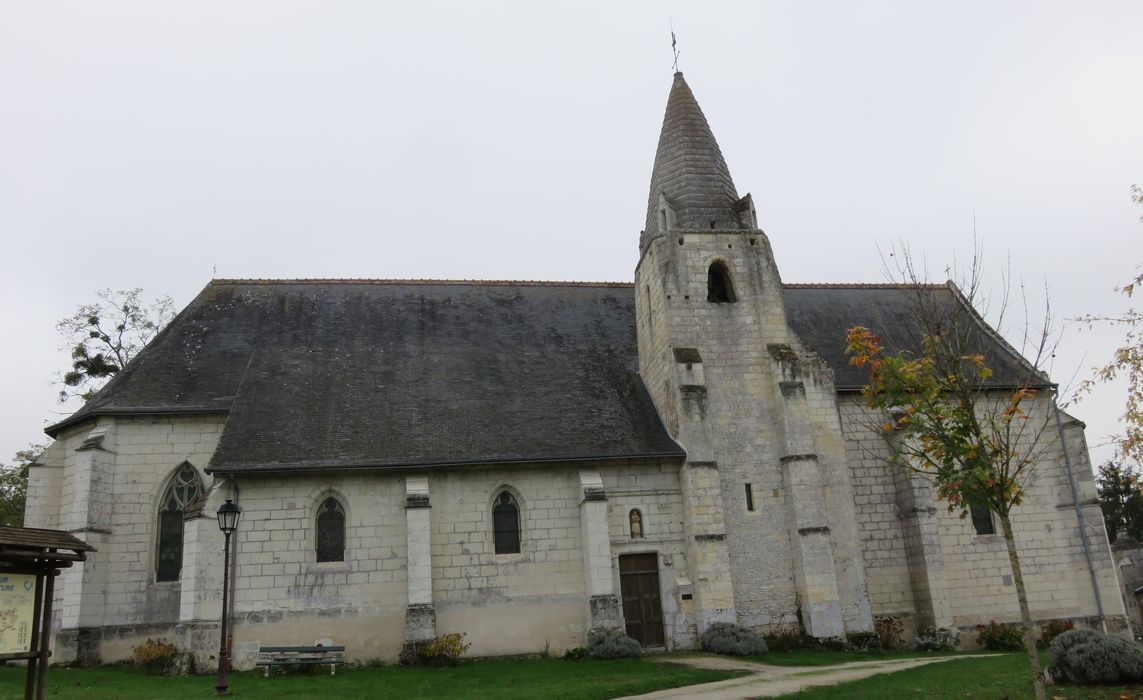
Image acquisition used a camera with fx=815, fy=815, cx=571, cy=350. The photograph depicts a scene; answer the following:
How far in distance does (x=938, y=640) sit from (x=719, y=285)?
10552mm

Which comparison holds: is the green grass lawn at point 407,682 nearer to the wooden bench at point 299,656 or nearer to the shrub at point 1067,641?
the wooden bench at point 299,656

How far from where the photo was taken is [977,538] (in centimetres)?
2200

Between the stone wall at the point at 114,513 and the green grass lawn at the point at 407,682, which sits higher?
the stone wall at the point at 114,513

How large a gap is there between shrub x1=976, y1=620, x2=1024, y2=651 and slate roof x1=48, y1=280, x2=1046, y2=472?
23.1ft

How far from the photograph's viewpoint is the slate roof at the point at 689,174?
22594 millimetres

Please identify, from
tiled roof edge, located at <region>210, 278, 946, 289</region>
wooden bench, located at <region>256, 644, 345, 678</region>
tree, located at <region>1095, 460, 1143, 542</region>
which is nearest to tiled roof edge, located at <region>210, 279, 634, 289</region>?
tiled roof edge, located at <region>210, 278, 946, 289</region>

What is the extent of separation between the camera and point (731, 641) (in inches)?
704

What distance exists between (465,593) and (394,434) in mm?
4109

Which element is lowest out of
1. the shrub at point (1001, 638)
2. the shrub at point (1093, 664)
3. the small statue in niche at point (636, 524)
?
the shrub at point (1001, 638)

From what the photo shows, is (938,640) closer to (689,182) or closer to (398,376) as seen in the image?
(689,182)

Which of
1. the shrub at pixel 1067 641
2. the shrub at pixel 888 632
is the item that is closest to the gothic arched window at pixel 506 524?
the shrub at pixel 888 632

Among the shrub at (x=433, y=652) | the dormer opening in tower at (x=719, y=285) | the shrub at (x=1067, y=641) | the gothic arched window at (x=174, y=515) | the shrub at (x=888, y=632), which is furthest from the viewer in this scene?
the dormer opening in tower at (x=719, y=285)

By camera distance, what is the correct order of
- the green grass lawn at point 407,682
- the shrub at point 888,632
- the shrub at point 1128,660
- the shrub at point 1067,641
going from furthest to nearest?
the shrub at point 888,632
the green grass lawn at point 407,682
the shrub at point 1067,641
the shrub at point 1128,660

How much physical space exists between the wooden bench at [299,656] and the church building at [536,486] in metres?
0.76
